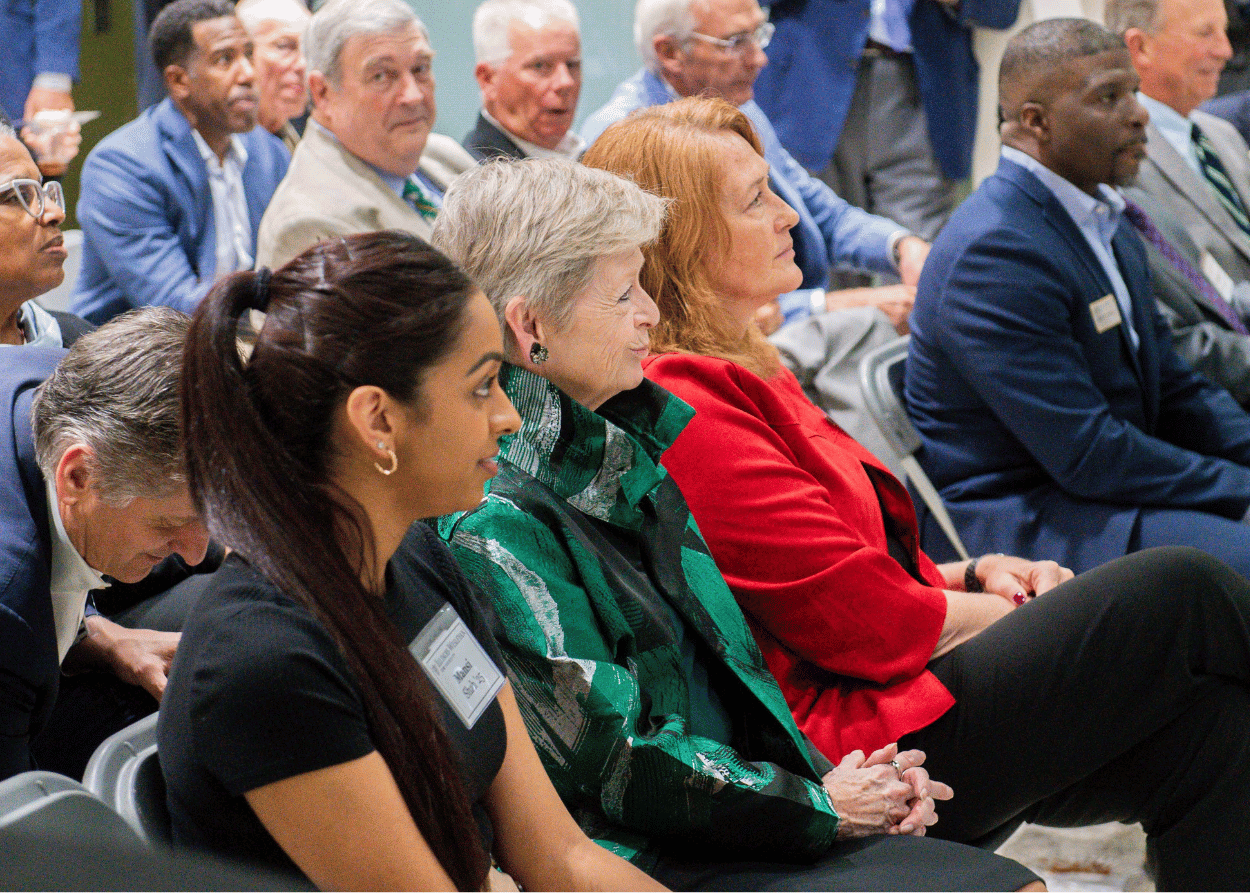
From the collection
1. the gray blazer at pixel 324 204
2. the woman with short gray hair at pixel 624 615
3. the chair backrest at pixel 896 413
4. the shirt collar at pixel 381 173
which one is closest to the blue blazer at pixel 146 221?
the gray blazer at pixel 324 204

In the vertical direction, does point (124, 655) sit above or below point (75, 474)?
below

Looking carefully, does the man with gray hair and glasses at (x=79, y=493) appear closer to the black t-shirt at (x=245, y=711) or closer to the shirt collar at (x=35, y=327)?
the black t-shirt at (x=245, y=711)

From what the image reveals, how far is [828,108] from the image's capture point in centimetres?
438

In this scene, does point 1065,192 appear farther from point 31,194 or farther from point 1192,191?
point 31,194

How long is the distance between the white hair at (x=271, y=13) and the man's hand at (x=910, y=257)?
211cm

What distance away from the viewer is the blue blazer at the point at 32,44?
3922mm

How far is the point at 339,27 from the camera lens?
126 inches

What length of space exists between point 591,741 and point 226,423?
498 mm

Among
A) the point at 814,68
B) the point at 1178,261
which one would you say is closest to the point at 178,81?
the point at 814,68

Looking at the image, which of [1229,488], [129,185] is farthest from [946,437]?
[129,185]

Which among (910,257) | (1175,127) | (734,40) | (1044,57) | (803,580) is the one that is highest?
(1044,57)

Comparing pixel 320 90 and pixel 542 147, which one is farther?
pixel 542 147

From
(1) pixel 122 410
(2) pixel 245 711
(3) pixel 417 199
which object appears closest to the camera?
(2) pixel 245 711

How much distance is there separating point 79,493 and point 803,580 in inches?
34.5
